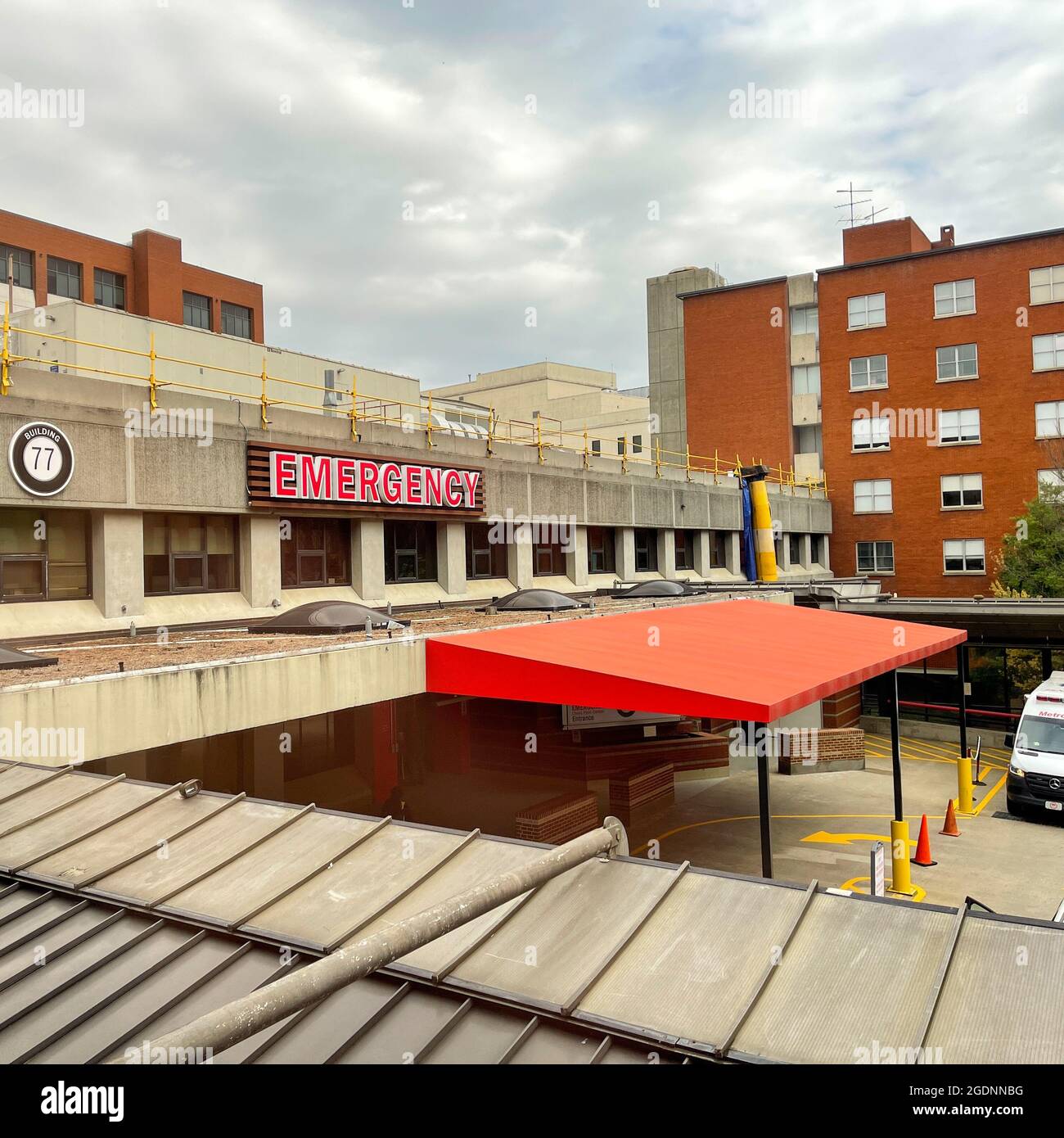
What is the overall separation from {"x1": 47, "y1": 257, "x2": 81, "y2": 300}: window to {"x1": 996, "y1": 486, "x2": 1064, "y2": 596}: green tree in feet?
164

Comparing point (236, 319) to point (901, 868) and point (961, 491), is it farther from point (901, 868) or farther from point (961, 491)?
point (901, 868)

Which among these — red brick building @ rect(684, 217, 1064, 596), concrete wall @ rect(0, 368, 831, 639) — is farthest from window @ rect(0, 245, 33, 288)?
red brick building @ rect(684, 217, 1064, 596)

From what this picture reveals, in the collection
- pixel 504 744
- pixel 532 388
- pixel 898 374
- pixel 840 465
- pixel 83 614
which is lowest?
pixel 504 744

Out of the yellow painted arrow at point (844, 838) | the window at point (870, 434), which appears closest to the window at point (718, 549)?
the window at point (870, 434)

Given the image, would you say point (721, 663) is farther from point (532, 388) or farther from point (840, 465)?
point (532, 388)

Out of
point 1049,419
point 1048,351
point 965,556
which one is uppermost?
point 1048,351

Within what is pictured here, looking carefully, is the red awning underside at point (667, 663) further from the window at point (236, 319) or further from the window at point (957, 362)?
the window at point (236, 319)

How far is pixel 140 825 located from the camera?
778 centimetres

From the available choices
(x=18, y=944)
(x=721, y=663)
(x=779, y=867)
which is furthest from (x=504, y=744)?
(x=18, y=944)

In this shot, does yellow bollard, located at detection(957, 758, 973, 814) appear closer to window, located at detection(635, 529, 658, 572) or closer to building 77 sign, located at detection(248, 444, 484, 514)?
building 77 sign, located at detection(248, 444, 484, 514)

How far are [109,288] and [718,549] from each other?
3716cm

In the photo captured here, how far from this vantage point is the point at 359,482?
2120 cm

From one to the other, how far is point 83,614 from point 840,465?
1752 inches


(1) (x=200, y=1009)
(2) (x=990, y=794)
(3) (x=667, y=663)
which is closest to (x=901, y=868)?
(3) (x=667, y=663)
